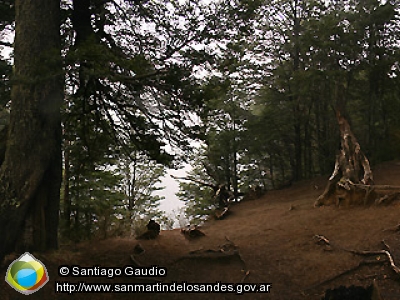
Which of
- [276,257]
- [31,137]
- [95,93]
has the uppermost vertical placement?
[95,93]

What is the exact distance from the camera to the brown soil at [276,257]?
439 cm

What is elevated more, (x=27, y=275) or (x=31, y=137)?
(x=31, y=137)

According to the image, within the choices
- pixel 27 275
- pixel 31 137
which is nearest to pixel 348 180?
pixel 31 137

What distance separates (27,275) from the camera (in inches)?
171

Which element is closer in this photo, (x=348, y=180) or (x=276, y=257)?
(x=276, y=257)

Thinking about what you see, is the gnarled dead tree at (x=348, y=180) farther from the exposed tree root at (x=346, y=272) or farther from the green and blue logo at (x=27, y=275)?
the green and blue logo at (x=27, y=275)

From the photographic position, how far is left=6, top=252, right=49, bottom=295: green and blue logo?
4.21 m

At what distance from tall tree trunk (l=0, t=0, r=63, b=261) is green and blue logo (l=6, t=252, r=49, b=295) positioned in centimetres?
40

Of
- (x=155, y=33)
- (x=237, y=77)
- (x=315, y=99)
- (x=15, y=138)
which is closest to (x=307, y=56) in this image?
(x=315, y=99)

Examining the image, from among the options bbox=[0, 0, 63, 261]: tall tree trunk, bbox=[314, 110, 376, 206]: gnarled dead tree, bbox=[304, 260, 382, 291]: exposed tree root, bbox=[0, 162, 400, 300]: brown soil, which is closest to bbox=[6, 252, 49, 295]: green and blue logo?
bbox=[0, 162, 400, 300]: brown soil

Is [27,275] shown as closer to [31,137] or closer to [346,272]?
[31,137]

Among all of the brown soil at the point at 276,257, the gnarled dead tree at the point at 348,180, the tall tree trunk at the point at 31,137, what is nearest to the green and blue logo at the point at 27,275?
the brown soil at the point at 276,257

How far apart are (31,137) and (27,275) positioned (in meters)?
2.05

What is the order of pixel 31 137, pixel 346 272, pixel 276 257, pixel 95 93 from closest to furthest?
Answer: pixel 346 272 → pixel 31 137 → pixel 276 257 → pixel 95 93
